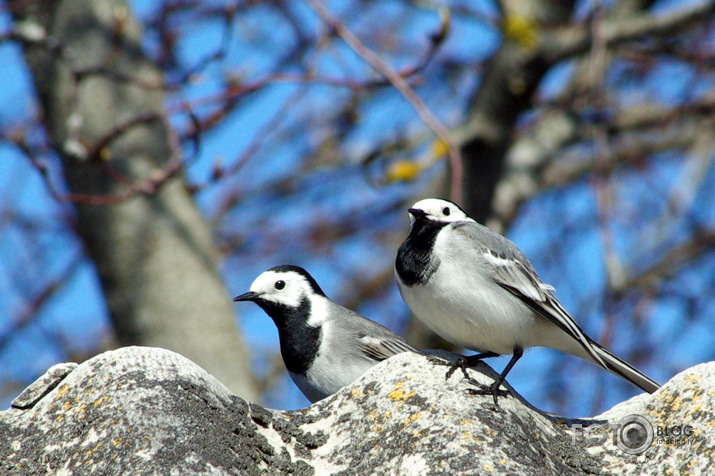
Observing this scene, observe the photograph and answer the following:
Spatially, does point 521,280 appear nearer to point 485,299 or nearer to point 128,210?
point 485,299

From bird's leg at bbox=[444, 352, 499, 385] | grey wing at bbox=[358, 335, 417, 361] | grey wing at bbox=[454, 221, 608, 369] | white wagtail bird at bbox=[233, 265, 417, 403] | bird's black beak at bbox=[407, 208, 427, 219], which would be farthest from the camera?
grey wing at bbox=[358, 335, 417, 361]

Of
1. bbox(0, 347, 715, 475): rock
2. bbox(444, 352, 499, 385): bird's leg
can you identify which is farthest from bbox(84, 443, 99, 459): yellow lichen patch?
bbox(444, 352, 499, 385): bird's leg

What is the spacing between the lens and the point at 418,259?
11.4 ft

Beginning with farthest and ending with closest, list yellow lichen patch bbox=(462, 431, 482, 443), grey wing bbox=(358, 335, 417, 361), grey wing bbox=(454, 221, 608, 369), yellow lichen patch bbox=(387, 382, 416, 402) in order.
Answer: grey wing bbox=(358, 335, 417, 361)
grey wing bbox=(454, 221, 608, 369)
yellow lichen patch bbox=(387, 382, 416, 402)
yellow lichen patch bbox=(462, 431, 482, 443)

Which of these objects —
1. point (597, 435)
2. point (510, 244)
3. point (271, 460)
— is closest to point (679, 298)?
point (510, 244)

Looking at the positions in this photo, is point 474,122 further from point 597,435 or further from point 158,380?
point 158,380

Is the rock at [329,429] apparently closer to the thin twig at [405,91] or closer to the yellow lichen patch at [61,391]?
the yellow lichen patch at [61,391]

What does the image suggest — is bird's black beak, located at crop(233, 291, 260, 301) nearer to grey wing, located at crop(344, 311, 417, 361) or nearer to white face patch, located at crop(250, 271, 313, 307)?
white face patch, located at crop(250, 271, 313, 307)

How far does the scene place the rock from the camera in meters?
2.32

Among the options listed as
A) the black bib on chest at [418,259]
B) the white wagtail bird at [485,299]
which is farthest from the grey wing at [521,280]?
the black bib on chest at [418,259]

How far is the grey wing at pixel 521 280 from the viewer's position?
11.4 feet

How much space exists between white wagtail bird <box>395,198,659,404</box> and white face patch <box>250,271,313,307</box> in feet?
2.72

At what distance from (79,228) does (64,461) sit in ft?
13.3

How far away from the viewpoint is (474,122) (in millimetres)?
6406
